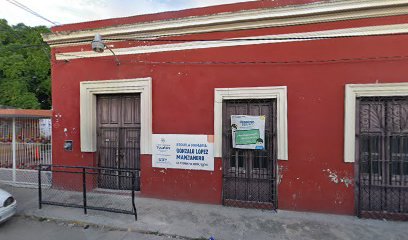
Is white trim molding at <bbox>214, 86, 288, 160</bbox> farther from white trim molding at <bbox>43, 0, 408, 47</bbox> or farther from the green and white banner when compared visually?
white trim molding at <bbox>43, 0, 408, 47</bbox>

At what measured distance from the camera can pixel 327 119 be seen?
5262 millimetres

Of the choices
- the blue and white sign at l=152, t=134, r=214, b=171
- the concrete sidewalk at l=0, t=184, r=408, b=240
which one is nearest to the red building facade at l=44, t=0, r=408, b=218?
the blue and white sign at l=152, t=134, r=214, b=171

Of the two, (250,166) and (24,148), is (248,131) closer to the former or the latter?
(250,166)

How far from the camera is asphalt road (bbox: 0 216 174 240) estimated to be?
4.46 meters

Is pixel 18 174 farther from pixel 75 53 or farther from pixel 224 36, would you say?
pixel 224 36

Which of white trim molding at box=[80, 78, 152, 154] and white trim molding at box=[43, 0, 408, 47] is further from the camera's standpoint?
white trim molding at box=[80, 78, 152, 154]

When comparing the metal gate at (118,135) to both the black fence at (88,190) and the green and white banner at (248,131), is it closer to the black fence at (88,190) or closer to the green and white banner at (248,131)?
the black fence at (88,190)

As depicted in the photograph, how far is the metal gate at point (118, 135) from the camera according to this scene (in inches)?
260

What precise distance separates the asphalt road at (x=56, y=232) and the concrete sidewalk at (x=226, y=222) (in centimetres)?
14

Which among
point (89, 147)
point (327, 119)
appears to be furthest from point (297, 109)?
point (89, 147)

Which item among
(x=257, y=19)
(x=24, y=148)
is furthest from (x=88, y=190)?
(x=257, y=19)

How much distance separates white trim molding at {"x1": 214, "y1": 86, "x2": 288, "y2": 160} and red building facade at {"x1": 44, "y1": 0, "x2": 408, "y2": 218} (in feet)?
0.08

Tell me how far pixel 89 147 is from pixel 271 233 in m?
5.05

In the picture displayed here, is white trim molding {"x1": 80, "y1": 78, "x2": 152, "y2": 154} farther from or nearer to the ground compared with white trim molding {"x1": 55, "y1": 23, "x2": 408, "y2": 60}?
nearer to the ground
